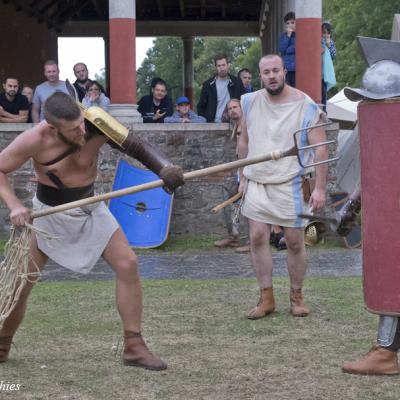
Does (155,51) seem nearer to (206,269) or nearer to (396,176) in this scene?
(206,269)

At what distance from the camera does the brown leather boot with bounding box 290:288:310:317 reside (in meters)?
6.65

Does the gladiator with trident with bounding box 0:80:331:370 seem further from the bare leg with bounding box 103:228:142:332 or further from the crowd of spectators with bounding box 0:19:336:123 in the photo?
the crowd of spectators with bounding box 0:19:336:123

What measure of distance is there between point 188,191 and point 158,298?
4838 millimetres

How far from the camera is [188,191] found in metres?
12.3

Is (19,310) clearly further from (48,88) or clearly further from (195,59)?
(195,59)

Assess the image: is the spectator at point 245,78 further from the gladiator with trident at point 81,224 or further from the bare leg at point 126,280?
the bare leg at point 126,280

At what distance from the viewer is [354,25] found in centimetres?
3309

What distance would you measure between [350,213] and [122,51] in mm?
7669

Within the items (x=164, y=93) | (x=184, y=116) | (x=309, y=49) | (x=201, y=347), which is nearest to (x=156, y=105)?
(x=164, y=93)

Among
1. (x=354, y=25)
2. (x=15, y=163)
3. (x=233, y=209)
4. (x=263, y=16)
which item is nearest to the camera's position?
(x=15, y=163)

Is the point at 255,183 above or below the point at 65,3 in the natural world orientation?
below

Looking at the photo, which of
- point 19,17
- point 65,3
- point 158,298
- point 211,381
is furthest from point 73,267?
point 65,3

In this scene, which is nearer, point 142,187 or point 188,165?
point 142,187

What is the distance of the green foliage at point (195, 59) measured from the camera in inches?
2383
